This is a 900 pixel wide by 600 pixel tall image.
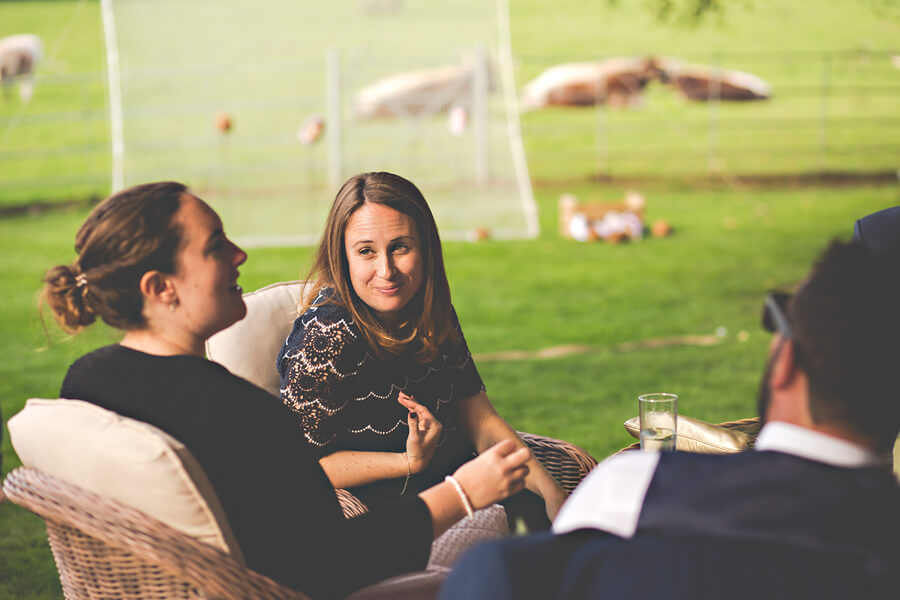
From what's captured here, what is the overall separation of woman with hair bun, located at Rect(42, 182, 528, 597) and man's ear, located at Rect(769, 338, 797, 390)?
0.65 m

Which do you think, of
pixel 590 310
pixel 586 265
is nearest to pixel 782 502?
pixel 590 310

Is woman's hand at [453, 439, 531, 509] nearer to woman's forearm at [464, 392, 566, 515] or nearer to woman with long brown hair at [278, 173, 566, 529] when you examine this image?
woman with long brown hair at [278, 173, 566, 529]

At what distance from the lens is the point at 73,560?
187cm

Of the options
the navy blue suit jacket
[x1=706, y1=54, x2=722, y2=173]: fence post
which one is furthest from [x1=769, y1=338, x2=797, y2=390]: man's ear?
[x1=706, y1=54, x2=722, y2=173]: fence post

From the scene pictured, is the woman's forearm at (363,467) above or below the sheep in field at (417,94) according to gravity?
below

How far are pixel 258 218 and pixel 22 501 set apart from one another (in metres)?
9.96

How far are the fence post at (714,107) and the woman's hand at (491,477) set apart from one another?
16.3 m

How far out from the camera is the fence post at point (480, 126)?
458 inches

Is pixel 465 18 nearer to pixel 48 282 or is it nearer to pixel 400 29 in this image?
pixel 400 29

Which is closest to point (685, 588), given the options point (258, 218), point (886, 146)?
point (258, 218)

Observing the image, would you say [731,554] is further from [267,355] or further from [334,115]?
[334,115]

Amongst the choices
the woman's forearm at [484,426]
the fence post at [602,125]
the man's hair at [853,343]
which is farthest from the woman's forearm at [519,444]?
the fence post at [602,125]

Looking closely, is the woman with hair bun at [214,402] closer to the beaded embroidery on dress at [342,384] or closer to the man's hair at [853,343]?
the beaded embroidery on dress at [342,384]

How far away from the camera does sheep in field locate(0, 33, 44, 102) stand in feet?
54.5
